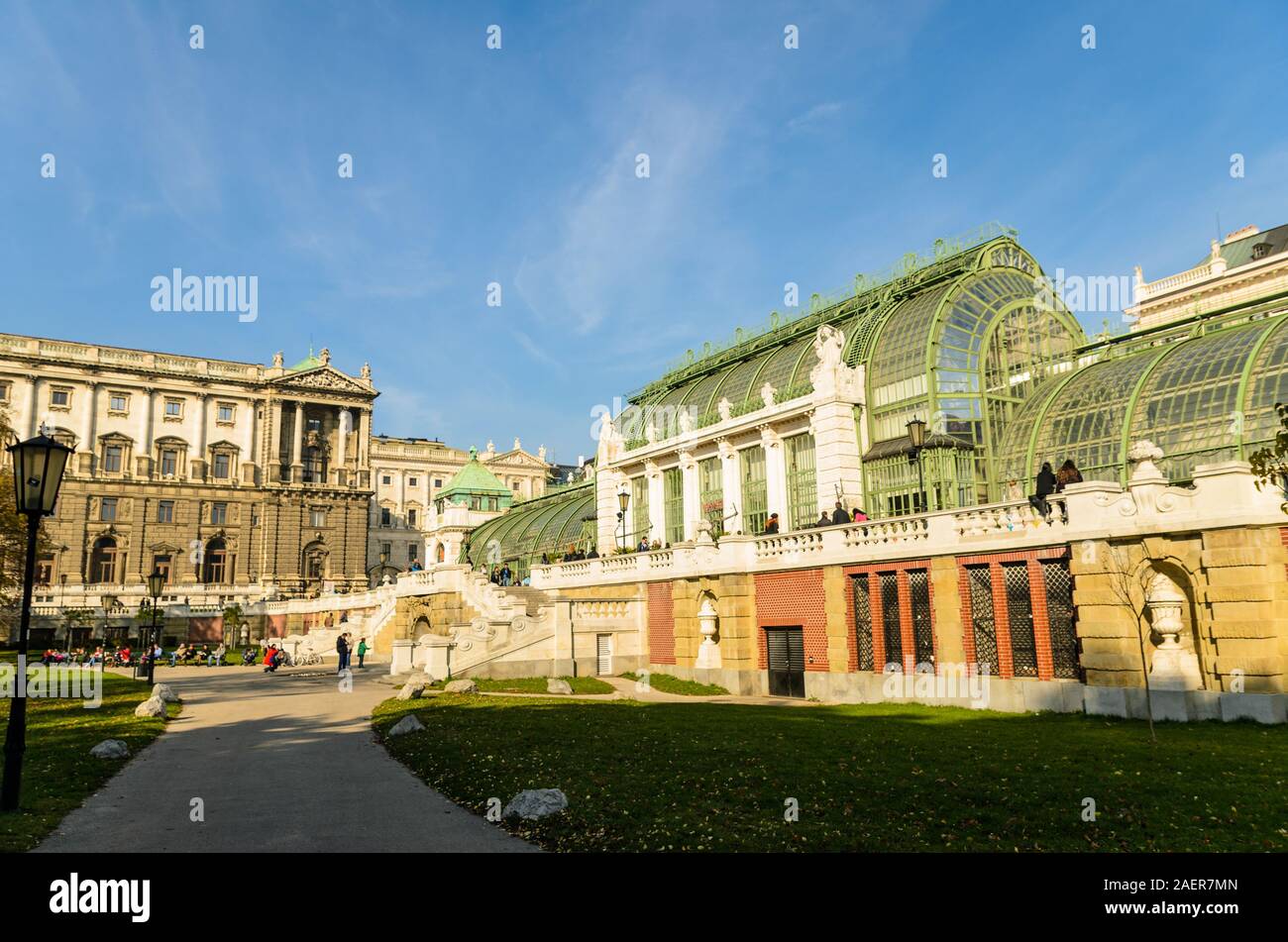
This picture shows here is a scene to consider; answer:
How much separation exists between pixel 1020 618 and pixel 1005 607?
1.43 feet

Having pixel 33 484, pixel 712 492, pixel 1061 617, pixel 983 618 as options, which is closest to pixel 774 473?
pixel 712 492

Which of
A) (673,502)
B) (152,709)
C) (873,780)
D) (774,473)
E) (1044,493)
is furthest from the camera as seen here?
(673,502)

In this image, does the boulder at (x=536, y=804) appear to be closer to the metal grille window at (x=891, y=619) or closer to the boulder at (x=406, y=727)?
the boulder at (x=406, y=727)

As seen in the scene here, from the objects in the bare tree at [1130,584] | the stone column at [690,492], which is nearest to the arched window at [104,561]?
the stone column at [690,492]

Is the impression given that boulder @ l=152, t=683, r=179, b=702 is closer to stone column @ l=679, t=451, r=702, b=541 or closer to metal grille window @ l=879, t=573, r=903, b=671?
metal grille window @ l=879, t=573, r=903, b=671

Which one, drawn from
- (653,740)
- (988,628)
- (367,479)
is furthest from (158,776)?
(367,479)

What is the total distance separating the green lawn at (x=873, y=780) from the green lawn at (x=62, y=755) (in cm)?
471

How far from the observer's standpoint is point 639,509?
43.5 m

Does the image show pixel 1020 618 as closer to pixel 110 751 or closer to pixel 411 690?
pixel 411 690

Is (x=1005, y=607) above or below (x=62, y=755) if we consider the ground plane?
above

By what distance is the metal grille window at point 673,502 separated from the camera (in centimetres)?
4097

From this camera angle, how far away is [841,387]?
33094 mm

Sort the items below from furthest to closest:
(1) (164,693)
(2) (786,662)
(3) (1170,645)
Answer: (2) (786,662) → (1) (164,693) → (3) (1170,645)
